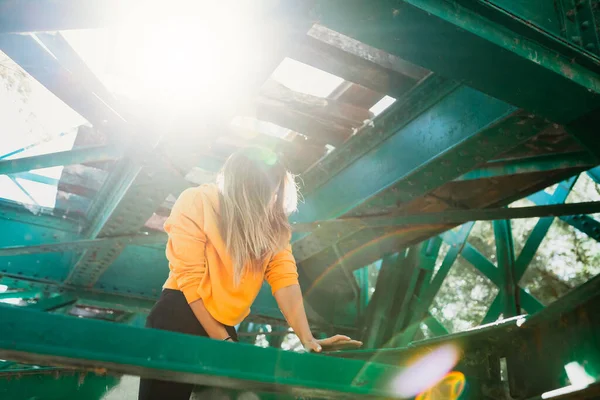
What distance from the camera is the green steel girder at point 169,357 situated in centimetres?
128

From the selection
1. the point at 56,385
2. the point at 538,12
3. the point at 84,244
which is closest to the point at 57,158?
the point at 84,244

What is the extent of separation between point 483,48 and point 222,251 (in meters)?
1.61

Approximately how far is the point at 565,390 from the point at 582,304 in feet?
1.53

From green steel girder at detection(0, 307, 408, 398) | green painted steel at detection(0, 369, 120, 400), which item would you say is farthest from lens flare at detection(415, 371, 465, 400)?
green painted steel at detection(0, 369, 120, 400)

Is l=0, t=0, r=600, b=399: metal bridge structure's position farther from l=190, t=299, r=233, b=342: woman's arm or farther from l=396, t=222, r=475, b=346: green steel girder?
l=190, t=299, r=233, b=342: woman's arm

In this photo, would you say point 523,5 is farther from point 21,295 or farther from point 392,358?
point 21,295

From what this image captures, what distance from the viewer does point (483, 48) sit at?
250 cm

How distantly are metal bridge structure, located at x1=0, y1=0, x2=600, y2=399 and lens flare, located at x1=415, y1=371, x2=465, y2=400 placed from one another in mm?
21

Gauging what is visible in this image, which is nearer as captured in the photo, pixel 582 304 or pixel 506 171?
pixel 582 304

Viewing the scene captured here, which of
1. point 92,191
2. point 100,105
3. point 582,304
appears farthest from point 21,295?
point 582,304

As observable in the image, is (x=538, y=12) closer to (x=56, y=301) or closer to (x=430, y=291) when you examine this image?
(x=430, y=291)

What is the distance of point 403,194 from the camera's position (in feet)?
13.3

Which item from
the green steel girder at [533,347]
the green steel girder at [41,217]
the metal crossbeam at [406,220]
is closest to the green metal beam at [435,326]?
the metal crossbeam at [406,220]

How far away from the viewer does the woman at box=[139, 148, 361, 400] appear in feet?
7.88
